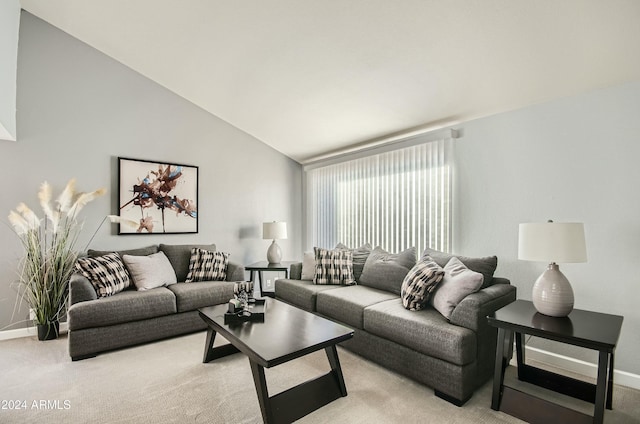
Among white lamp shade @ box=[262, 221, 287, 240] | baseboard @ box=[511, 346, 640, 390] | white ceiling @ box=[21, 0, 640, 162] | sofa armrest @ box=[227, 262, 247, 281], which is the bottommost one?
baseboard @ box=[511, 346, 640, 390]

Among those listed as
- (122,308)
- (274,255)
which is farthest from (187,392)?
(274,255)

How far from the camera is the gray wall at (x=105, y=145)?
3.25 metres

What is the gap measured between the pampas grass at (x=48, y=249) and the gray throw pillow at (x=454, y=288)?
3545 millimetres

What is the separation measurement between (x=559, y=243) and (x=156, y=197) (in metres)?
4.11

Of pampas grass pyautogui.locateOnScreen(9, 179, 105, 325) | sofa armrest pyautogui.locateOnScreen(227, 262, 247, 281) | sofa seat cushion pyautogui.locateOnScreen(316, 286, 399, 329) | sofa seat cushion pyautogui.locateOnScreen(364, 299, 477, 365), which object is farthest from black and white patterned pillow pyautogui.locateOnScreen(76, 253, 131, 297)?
sofa seat cushion pyautogui.locateOnScreen(364, 299, 477, 365)

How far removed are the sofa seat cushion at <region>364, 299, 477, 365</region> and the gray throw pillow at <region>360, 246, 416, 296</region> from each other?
16.3 inches

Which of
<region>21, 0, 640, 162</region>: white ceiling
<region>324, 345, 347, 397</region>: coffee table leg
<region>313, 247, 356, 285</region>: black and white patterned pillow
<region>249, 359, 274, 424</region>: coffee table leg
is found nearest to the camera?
<region>249, 359, 274, 424</region>: coffee table leg

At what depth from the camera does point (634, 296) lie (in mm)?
2225

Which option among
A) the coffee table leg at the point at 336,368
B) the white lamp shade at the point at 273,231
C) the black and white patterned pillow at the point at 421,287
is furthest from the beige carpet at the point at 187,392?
the white lamp shade at the point at 273,231

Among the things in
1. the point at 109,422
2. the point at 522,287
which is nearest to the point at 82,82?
the point at 109,422

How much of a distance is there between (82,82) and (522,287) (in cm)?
502

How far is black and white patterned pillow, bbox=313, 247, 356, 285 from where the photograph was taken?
353 cm

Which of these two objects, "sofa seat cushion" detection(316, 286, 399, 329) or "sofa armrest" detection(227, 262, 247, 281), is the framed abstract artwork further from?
"sofa seat cushion" detection(316, 286, 399, 329)

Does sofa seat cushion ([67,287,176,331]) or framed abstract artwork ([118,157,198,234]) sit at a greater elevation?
framed abstract artwork ([118,157,198,234])
